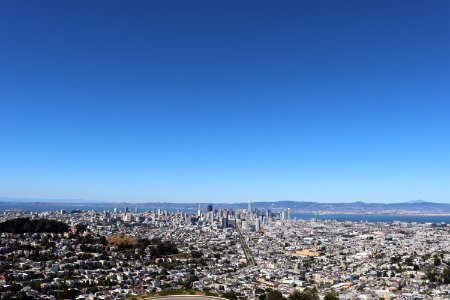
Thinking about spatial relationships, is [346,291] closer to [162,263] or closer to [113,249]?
[162,263]

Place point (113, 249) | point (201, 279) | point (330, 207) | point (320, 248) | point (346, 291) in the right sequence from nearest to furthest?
point (346, 291)
point (201, 279)
point (113, 249)
point (320, 248)
point (330, 207)

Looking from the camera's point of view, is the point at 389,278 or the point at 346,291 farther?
the point at 389,278

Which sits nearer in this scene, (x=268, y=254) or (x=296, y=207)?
(x=268, y=254)

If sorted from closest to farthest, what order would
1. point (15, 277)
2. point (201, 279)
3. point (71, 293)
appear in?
point (71, 293) < point (15, 277) < point (201, 279)

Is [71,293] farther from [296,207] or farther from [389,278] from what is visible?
[296,207]

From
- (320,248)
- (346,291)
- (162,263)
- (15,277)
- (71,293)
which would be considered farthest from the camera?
(320,248)

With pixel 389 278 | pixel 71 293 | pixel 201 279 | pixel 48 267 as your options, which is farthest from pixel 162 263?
pixel 389 278

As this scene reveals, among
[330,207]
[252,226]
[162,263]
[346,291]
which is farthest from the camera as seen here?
[330,207]

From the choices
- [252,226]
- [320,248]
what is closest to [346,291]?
[320,248]
